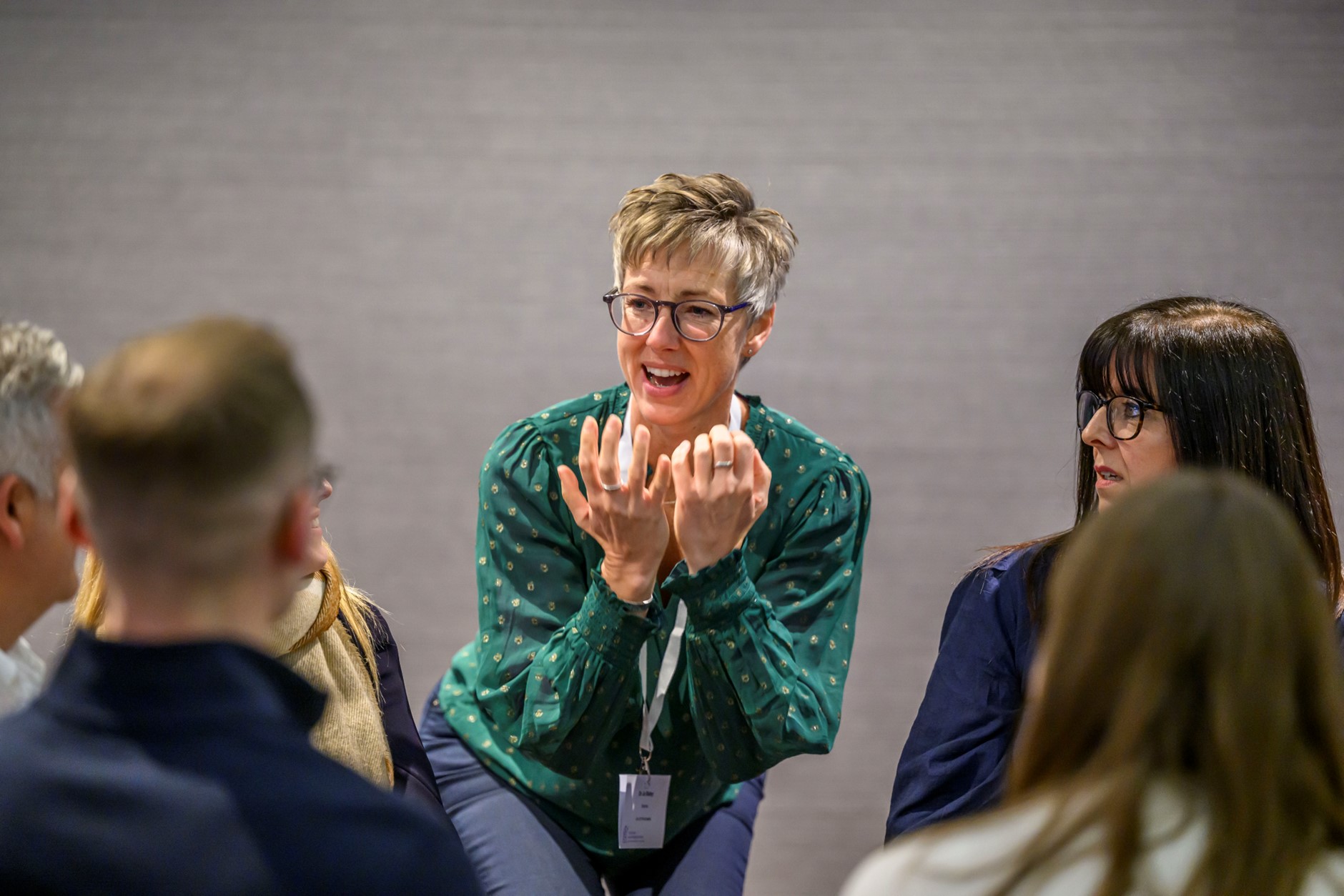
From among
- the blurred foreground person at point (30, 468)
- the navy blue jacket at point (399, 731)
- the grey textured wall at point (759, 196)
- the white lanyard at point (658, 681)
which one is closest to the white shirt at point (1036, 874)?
the blurred foreground person at point (30, 468)

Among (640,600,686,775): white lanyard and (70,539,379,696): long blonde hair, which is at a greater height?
(70,539,379,696): long blonde hair

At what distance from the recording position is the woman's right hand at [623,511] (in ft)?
5.60

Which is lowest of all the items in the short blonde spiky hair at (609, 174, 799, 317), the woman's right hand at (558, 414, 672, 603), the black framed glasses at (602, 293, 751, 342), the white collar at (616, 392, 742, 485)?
the woman's right hand at (558, 414, 672, 603)

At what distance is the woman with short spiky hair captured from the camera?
1.77m

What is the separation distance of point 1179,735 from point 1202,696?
1.3 inches

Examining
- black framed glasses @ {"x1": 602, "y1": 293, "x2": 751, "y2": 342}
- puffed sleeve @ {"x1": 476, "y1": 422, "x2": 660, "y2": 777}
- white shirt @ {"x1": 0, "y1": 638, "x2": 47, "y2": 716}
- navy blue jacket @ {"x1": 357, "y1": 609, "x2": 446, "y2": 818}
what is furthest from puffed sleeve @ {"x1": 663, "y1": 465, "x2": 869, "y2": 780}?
white shirt @ {"x1": 0, "y1": 638, "x2": 47, "y2": 716}

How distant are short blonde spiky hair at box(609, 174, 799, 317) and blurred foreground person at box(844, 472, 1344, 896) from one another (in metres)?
1.13

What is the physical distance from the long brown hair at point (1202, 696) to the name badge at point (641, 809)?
1.11 metres

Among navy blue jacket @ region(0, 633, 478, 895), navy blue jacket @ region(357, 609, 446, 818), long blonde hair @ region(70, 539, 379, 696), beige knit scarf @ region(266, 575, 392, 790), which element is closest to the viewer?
navy blue jacket @ region(0, 633, 478, 895)

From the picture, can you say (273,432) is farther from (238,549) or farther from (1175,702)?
(1175,702)

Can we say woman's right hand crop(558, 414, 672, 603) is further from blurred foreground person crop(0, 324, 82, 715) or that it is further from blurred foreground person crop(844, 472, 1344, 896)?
blurred foreground person crop(844, 472, 1344, 896)

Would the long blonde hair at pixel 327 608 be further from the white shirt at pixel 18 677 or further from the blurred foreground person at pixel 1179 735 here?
the blurred foreground person at pixel 1179 735

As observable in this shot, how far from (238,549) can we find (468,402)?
7.19 ft

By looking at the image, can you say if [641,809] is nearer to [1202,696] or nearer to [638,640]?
[638,640]
